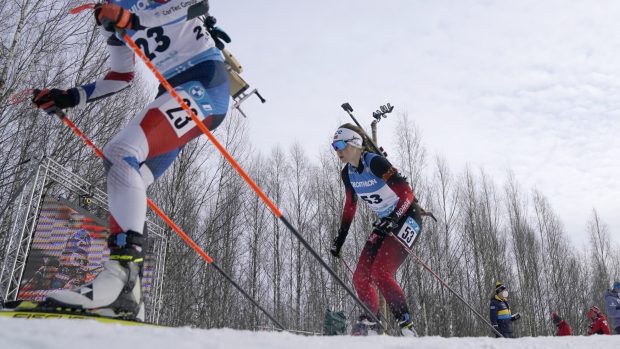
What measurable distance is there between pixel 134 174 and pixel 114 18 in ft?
2.51

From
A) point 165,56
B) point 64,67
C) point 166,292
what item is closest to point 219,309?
point 166,292

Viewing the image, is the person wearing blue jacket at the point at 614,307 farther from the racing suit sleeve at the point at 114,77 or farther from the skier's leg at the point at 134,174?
the racing suit sleeve at the point at 114,77

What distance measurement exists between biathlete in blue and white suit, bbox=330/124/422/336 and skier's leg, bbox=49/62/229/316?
2.21 metres

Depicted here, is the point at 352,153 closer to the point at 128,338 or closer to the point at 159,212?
the point at 159,212

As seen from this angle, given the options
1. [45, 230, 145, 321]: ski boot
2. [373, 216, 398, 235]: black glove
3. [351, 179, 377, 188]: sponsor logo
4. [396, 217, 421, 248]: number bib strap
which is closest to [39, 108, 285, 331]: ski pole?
[45, 230, 145, 321]: ski boot

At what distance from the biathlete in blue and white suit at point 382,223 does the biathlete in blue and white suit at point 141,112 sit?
2.15m

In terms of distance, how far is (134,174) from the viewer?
5.80ft

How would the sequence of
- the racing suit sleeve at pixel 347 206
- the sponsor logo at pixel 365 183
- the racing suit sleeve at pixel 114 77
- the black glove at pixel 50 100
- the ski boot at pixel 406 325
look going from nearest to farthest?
1. the black glove at pixel 50 100
2. the racing suit sleeve at pixel 114 77
3. the ski boot at pixel 406 325
4. the sponsor logo at pixel 365 183
5. the racing suit sleeve at pixel 347 206

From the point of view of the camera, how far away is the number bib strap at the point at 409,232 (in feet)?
12.8

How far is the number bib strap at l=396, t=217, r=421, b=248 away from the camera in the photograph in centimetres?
389

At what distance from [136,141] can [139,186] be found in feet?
0.72

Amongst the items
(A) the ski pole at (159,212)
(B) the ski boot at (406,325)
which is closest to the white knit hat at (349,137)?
(B) the ski boot at (406,325)

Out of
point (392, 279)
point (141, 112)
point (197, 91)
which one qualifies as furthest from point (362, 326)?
point (141, 112)

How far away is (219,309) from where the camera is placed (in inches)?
634
